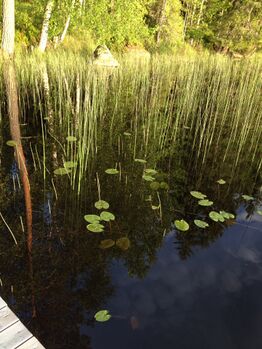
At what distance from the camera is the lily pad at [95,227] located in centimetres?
221

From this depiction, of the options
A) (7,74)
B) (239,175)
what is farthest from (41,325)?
(7,74)

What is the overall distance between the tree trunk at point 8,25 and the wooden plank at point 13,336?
242 inches

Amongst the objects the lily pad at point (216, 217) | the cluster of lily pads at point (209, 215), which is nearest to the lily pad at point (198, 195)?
the cluster of lily pads at point (209, 215)

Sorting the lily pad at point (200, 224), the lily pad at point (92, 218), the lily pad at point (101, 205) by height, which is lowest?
the lily pad at point (200, 224)

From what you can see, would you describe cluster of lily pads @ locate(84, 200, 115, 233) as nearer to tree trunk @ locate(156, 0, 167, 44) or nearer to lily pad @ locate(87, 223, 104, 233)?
lily pad @ locate(87, 223, 104, 233)

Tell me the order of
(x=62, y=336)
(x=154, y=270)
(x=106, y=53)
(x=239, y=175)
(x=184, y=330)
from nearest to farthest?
(x=62, y=336), (x=184, y=330), (x=154, y=270), (x=239, y=175), (x=106, y=53)

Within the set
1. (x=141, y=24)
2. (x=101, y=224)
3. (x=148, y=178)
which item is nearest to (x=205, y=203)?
(x=148, y=178)

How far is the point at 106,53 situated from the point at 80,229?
21.2ft

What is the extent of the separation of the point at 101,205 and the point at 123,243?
0.42 meters

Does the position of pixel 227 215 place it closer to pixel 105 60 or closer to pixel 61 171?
pixel 61 171

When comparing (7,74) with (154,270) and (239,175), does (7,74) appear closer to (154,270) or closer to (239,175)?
(239,175)

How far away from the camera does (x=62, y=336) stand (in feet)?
5.21

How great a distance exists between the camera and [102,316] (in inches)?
67.5

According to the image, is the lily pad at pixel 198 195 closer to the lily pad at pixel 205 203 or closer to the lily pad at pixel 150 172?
the lily pad at pixel 205 203
